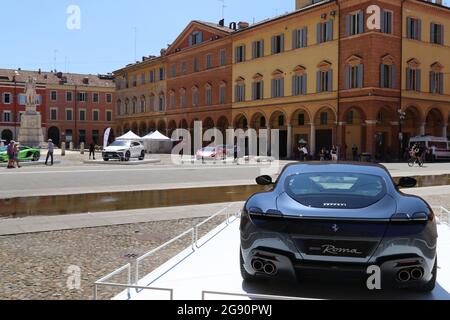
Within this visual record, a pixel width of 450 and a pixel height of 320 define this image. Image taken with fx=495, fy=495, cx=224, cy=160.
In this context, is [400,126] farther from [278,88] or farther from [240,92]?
[240,92]

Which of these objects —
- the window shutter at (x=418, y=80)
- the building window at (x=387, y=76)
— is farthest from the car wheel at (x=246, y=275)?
the window shutter at (x=418, y=80)

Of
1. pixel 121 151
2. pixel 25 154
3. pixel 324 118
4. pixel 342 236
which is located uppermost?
pixel 324 118

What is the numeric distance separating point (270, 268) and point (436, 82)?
43.9 meters

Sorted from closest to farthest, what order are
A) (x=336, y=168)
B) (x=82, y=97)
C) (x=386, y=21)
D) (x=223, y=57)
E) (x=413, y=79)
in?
(x=336, y=168) < (x=386, y=21) < (x=413, y=79) < (x=223, y=57) < (x=82, y=97)

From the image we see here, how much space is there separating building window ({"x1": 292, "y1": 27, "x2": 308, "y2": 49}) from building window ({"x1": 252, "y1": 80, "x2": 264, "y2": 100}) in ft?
18.5

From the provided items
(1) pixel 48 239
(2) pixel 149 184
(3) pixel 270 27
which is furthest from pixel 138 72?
(1) pixel 48 239

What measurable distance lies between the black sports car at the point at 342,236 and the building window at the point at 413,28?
40.8m

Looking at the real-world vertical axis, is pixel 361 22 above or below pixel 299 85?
above

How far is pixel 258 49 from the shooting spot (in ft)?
166

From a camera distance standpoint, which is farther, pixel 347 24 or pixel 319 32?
pixel 319 32

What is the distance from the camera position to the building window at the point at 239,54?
52.6 m

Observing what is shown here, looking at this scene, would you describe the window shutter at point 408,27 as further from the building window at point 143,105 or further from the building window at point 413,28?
the building window at point 143,105

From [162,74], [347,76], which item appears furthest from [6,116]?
[347,76]

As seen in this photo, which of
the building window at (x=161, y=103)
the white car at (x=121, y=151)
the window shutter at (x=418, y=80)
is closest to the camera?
the white car at (x=121, y=151)
